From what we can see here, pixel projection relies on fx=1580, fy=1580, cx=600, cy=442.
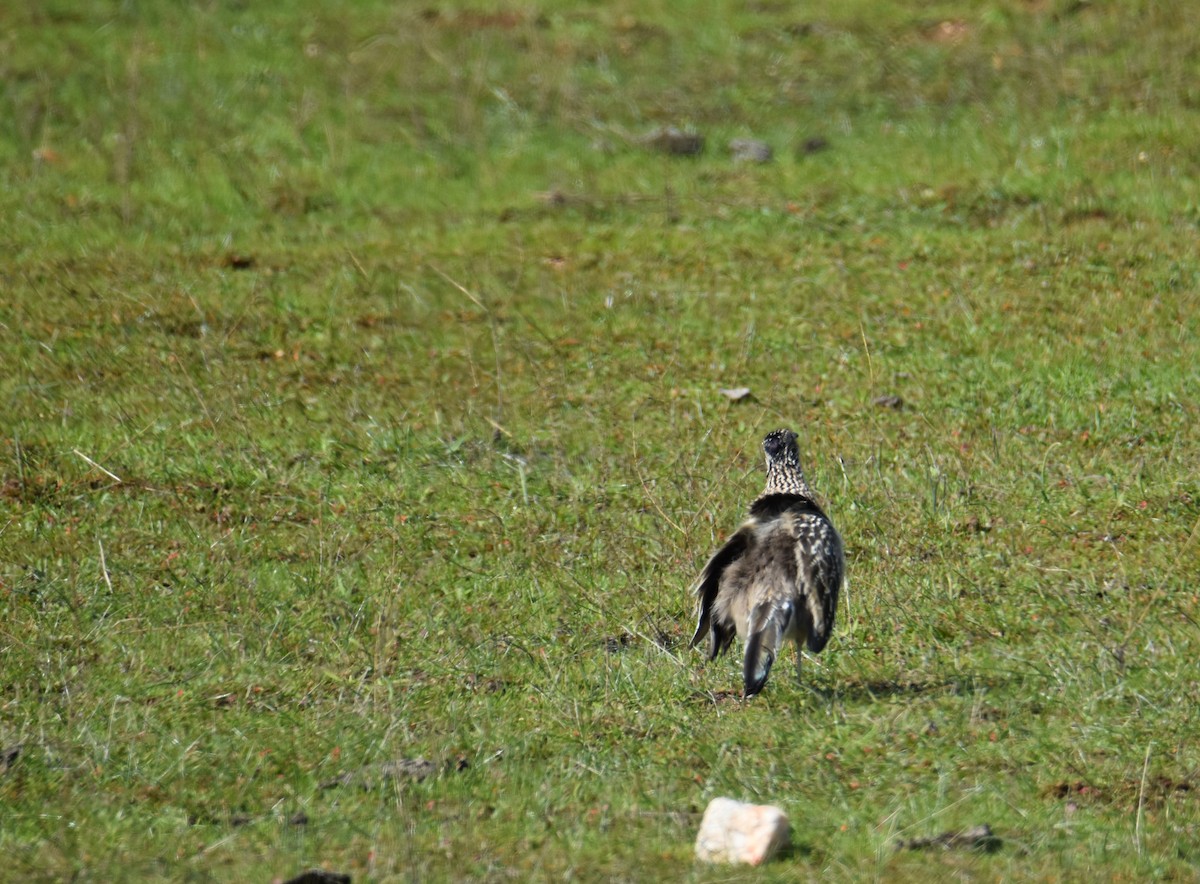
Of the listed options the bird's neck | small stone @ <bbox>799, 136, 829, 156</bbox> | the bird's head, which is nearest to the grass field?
small stone @ <bbox>799, 136, 829, 156</bbox>

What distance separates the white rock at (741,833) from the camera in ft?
19.7

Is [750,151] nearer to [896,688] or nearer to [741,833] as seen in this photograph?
[896,688]

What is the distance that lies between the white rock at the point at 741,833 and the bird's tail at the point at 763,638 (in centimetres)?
139

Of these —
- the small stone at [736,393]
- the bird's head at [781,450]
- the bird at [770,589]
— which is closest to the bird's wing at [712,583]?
the bird at [770,589]

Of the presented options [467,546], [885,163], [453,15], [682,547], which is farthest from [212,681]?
[453,15]

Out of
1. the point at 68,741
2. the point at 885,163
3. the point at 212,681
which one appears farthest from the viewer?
the point at 885,163

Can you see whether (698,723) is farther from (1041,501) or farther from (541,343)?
(541,343)

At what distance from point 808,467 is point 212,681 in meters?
4.62

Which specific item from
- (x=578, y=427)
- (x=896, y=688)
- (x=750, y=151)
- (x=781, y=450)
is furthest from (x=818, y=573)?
(x=750, y=151)

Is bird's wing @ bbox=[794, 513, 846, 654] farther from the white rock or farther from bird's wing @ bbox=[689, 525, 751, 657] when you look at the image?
the white rock

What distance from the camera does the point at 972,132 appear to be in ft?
55.2

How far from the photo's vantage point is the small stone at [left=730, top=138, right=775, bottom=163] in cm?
1688

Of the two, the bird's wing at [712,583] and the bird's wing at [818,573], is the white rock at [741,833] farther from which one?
the bird's wing at [712,583]

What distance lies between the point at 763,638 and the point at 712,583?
539mm
